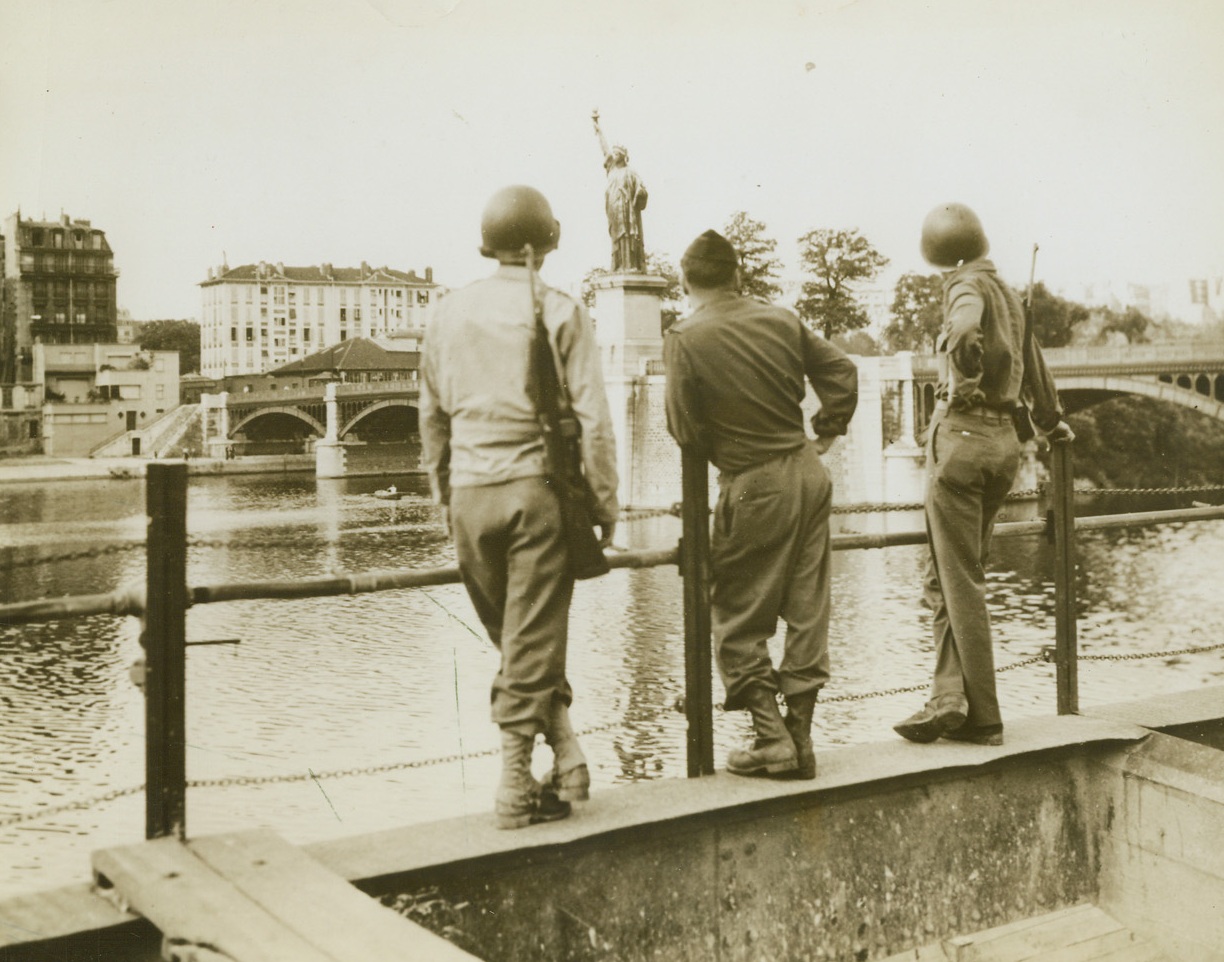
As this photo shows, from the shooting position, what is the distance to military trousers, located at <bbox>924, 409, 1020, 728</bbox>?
3.36 metres

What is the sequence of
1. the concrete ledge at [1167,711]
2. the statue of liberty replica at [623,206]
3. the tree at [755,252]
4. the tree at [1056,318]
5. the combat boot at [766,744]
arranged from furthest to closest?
the tree at [1056,318] → the tree at [755,252] → the statue of liberty replica at [623,206] → the concrete ledge at [1167,711] → the combat boot at [766,744]

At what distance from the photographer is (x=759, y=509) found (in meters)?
3.00

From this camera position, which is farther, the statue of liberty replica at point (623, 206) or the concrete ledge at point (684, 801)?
the statue of liberty replica at point (623, 206)

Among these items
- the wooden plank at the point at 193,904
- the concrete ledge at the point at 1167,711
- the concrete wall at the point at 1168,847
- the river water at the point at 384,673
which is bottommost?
the river water at the point at 384,673

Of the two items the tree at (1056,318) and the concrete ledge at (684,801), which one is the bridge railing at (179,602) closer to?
the concrete ledge at (684,801)

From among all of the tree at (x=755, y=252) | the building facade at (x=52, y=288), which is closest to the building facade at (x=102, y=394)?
the building facade at (x=52, y=288)

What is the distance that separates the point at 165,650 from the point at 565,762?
79 cm

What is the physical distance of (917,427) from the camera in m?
31.2

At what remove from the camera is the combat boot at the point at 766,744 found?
116 inches

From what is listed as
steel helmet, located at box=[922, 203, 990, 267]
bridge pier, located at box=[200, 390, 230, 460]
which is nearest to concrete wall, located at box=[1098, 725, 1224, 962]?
steel helmet, located at box=[922, 203, 990, 267]

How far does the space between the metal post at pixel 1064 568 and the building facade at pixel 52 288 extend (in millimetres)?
6756

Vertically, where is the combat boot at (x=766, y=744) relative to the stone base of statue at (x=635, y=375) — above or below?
below

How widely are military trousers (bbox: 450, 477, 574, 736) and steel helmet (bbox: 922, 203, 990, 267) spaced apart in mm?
1378

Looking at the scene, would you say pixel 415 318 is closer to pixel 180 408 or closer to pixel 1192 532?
pixel 180 408
